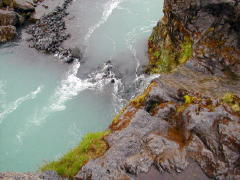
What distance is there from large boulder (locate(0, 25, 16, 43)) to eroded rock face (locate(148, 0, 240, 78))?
67.7 feet

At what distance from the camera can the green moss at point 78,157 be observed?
39.2ft

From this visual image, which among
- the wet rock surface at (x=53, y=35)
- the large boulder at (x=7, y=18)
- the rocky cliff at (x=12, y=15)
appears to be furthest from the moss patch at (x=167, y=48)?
the large boulder at (x=7, y=18)

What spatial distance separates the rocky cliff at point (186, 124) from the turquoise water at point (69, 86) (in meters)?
9.81

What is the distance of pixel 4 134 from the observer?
23812 millimetres

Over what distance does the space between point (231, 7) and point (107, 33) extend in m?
19.4

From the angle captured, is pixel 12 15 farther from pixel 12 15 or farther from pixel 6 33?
pixel 6 33

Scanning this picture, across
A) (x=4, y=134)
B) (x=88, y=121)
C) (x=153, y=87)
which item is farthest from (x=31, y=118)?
(x=153, y=87)

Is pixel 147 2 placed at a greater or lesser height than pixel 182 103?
lesser

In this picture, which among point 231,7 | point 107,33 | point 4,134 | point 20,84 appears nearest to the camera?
point 231,7

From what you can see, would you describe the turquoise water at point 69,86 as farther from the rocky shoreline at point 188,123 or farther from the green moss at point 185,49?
the rocky shoreline at point 188,123

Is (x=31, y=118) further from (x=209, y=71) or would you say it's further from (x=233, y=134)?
A: (x=233, y=134)

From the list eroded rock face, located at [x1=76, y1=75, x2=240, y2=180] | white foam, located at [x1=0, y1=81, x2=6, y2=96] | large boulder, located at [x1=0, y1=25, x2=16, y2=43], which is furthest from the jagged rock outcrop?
eroded rock face, located at [x1=76, y1=75, x2=240, y2=180]

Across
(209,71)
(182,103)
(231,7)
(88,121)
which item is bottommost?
(88,121)

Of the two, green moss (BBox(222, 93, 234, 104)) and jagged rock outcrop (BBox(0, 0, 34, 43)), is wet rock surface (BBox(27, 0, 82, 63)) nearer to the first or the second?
jagged rock outcrop (BBox(0, 0, 34, 43))
